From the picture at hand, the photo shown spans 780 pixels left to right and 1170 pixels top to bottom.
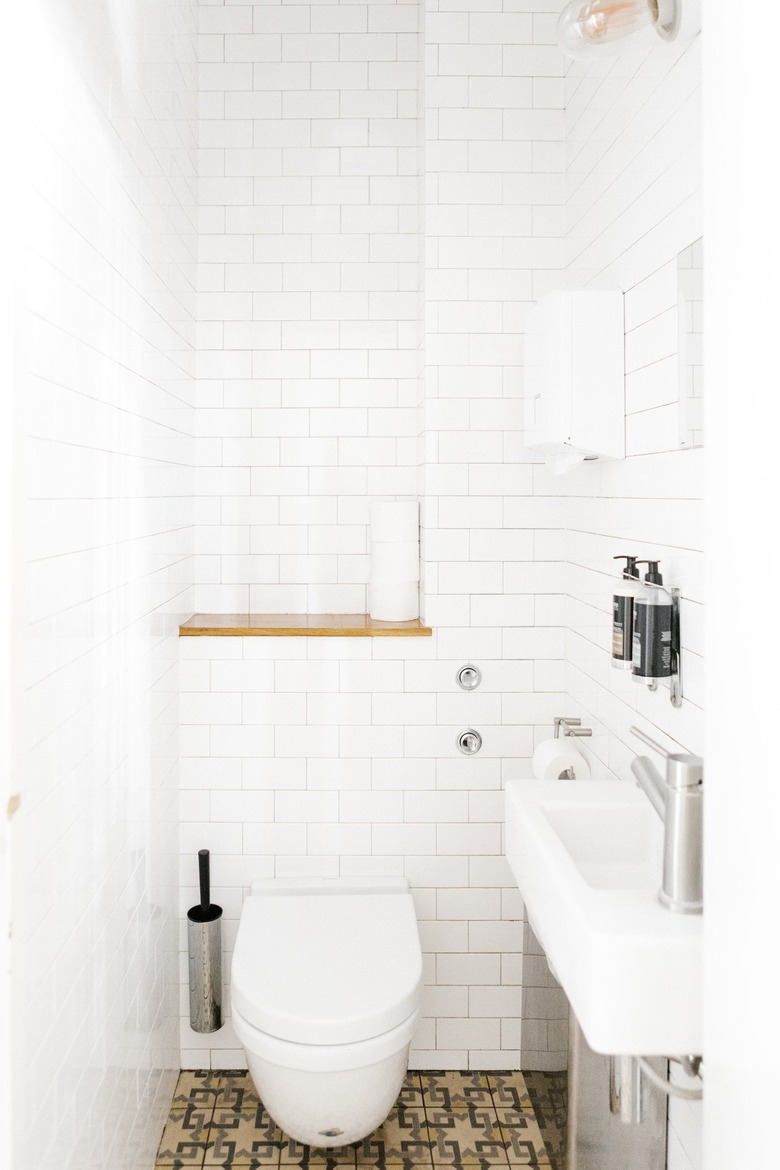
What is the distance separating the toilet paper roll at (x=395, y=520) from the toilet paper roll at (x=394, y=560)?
0.06 ft

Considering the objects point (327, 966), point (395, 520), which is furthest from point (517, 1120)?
point (395, 520)

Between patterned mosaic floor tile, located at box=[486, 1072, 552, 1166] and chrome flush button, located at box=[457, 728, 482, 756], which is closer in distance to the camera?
patterned mosaic floor tile, located at box=[486, 1072, 552, 1166]

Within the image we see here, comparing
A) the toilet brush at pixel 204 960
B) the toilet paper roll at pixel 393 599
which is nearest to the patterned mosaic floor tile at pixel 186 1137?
the toilet brush at pixel 204 960

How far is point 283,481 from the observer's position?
8.89 feet

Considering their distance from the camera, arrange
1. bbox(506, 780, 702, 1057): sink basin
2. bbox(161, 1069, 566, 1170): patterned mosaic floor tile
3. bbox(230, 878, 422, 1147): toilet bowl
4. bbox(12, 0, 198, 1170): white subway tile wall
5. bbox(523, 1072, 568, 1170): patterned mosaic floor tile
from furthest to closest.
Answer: bbox(161, 1069, 566, 1170): patterned mosaic floor tile, bbox(523, 1072, 568, 1170): patterned mosaic floor tile, bbox(230, 878, 422, 1147): toilet bowl, bbox(12, 0, 198, 1170): white subway tile wall, bbox(506, 780, 702, 1057): sink basin

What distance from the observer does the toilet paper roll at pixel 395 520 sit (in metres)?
2.47

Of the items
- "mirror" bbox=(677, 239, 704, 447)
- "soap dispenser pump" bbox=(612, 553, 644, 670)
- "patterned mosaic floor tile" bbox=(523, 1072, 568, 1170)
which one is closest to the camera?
"mirror" bbox=(677, 239, 704, 447)

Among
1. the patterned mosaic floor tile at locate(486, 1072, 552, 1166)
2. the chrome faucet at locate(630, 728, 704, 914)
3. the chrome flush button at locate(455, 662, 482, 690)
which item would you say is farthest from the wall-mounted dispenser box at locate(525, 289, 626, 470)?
the patterned mosaic floor tile at locate(486, 1072, 552, 1166)

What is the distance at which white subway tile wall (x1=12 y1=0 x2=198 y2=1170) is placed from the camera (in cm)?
125

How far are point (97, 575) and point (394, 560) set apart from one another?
104cm

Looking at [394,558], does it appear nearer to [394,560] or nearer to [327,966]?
[394,560]

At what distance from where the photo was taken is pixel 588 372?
6.17 ft

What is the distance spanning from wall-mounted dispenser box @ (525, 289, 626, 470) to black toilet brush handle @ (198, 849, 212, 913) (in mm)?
1415

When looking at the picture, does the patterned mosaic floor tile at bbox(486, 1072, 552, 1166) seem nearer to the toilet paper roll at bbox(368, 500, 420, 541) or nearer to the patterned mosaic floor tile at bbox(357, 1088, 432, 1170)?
the patterned mosaic floor tile at bbox(357, 1088, 432, 1170)
